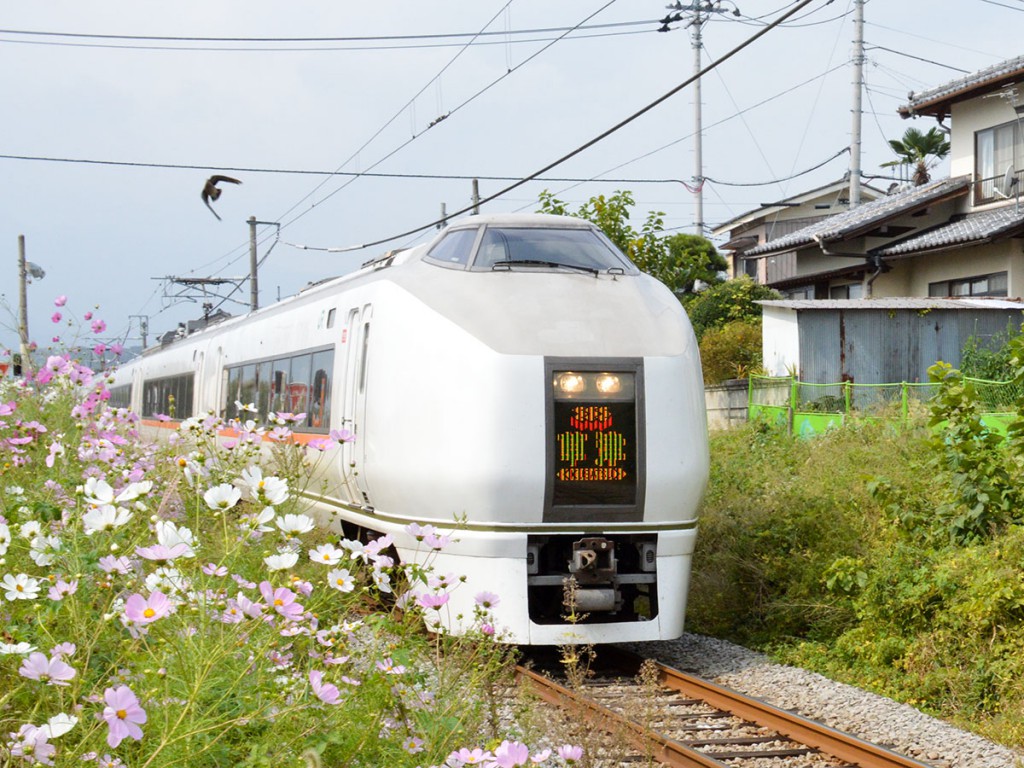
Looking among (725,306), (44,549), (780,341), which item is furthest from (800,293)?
(44,549)

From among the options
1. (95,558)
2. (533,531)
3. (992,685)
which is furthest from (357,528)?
(95,558)

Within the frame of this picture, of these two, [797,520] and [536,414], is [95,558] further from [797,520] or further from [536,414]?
[797,520]

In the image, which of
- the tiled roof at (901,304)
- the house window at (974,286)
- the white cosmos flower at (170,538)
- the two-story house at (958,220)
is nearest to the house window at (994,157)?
the two-story house at (958,220)

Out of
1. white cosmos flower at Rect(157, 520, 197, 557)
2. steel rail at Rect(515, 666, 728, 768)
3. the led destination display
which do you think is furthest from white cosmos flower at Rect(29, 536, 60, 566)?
the led destination display

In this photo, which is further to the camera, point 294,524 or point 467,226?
point 467,226

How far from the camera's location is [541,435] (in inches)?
303

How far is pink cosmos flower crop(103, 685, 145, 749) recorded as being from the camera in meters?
2.63

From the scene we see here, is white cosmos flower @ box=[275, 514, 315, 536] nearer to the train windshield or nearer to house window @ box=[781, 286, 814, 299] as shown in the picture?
the train windshield

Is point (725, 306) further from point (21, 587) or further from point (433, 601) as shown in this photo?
point (21, 587)

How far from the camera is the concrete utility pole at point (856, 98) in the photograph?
30.1m

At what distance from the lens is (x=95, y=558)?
4.02m

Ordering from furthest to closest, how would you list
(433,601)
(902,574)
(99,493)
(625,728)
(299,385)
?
1. (299,385)
2. (902,574)
3. (625,728)
4. (433,601)
5. (99,493)

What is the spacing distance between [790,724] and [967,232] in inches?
680

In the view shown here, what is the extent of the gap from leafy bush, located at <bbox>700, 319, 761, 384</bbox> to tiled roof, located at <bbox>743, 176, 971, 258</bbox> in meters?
2.84
